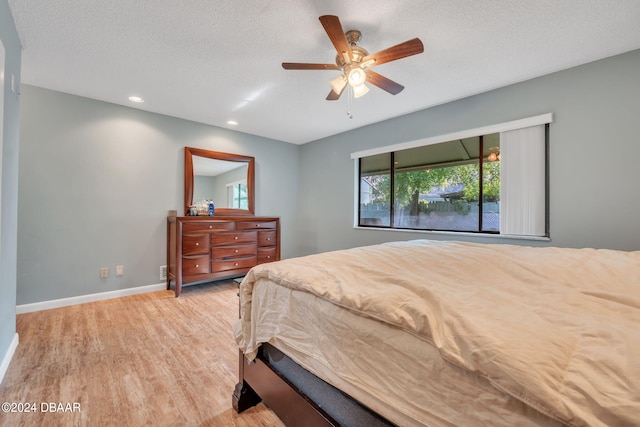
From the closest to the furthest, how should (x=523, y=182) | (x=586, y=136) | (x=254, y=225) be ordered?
1. (x=586, y=136)
2. (x=523, y=182)
3. (x=254, y=225)

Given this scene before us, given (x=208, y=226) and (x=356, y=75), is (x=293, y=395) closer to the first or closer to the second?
(x=356, y=75)

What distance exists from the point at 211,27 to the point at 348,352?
2266 mm

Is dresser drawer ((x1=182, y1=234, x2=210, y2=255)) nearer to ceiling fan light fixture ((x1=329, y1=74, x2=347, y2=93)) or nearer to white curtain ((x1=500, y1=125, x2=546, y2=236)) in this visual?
ceiling fan light fixture ((x1=329, y1=74, x2=347, y2=93))

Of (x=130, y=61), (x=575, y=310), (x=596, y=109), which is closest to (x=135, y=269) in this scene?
(x=130, y=61)

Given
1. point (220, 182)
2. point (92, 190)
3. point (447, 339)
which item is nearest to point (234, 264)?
point (220, 182)

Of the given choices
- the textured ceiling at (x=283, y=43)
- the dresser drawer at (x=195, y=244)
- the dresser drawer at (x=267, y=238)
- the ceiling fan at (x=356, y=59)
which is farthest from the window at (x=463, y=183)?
the dresser drawer at (x=195, y=244)

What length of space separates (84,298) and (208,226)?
1.54m

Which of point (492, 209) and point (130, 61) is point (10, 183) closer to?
point (130, 61)

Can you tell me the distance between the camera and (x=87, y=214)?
3107 mm

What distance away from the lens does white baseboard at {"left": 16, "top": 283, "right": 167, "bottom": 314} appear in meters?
2.75

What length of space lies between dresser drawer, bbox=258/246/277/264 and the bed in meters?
2.59

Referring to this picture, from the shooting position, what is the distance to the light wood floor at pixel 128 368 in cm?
141

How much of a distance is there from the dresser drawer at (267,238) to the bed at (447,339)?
265cm

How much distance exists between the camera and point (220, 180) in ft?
13.5
